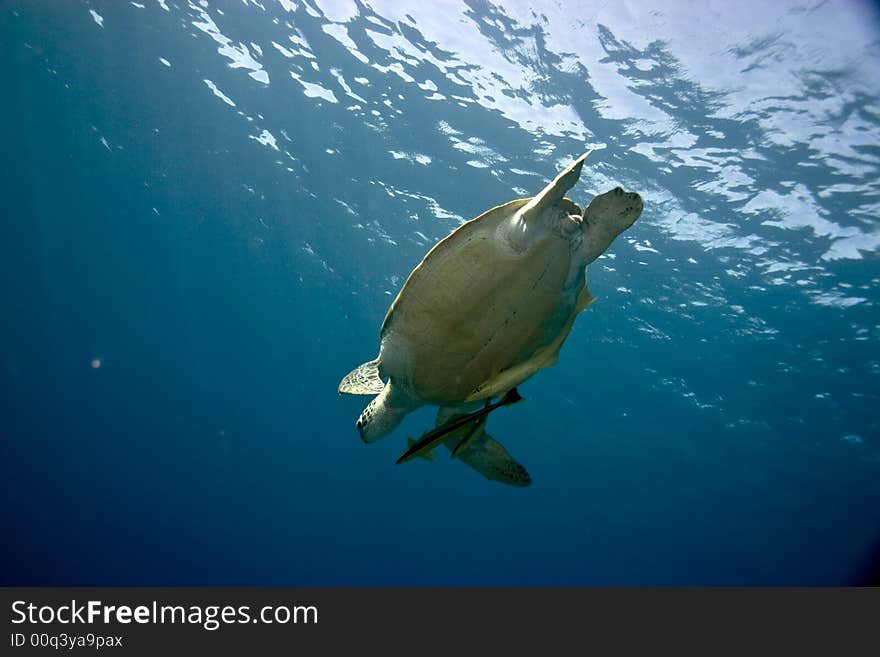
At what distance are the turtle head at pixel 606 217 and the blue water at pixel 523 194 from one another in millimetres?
8116

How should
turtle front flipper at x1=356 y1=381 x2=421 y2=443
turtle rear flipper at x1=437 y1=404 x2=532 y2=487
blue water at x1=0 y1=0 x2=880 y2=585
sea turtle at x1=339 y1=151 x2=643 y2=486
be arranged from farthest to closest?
blue water at x1=0 y1=0 x2=880 y2=585
turtle rear flipper at x1=437 y1=404 x2=532 y2=487
turtle front flipper at x1=356 y1=381 x2=421 y2=443
sea turtle at x1=339 y1=151 x2=643 y2=486

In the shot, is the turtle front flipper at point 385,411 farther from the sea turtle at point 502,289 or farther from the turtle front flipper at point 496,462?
the sea turtle at point 502,289

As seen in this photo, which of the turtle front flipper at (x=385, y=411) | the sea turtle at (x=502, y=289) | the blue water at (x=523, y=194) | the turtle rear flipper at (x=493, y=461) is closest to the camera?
the sea turtle at (x=502, y=289)

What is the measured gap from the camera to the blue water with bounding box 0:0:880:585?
9.13 m

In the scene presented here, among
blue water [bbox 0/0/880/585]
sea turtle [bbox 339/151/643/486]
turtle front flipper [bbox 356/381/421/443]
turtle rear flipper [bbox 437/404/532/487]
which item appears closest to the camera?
sea turtle [bbox 339/151/643/486]

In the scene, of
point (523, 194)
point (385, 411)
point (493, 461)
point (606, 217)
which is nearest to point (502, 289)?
point (606, 217)

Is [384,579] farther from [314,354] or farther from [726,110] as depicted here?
[726,110]

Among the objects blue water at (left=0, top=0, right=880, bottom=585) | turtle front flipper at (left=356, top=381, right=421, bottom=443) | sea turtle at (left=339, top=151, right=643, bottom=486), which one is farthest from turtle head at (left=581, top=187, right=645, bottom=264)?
blue water at (left=0, top=0, right=880, bottom=585)

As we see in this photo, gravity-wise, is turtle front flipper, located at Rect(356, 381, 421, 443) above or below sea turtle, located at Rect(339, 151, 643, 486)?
below

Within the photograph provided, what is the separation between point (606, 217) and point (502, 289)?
0.72 metres

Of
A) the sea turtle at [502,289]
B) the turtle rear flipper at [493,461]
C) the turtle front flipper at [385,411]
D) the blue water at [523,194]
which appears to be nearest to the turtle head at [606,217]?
the sea turtle at [502,289]

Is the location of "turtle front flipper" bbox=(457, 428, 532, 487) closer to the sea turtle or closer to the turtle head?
the sea turtle

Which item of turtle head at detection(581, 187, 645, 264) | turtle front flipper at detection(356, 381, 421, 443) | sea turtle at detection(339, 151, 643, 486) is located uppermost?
turtle head at detection(581, 187, 645, 264)

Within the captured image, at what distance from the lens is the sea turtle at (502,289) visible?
2211 mm
